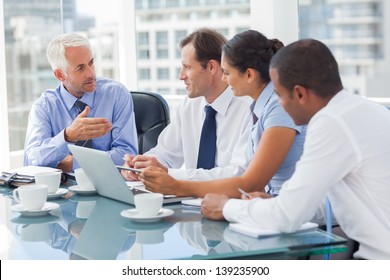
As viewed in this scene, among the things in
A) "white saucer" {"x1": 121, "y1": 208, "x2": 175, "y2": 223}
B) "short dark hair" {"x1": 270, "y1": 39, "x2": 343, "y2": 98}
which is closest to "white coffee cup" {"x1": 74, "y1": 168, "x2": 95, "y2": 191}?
"white saucer" {"x1": 121, "y1": 208, "x2": 175, "y2": 223}

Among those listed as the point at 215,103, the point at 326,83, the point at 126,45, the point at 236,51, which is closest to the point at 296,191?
the point at 326,83

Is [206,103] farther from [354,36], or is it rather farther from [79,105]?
[354,36]

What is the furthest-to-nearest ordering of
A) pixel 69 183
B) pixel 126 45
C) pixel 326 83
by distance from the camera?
pixel 126 45
pixel 69 183
pixel 326 83

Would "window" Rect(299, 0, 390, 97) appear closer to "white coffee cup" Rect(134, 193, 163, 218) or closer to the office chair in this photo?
the office chair

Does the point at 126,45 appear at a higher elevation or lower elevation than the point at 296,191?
higher

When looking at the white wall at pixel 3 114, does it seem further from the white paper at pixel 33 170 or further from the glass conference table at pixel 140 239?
the glass conference table at pixel 140 239

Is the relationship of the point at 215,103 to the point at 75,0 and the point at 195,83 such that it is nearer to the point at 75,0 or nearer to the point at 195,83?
the point at 195,83

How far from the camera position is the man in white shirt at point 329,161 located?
1.72m

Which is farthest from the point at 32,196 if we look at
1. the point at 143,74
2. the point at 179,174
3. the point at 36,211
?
the point at 143,74

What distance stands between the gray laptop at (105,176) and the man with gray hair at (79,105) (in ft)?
2.49

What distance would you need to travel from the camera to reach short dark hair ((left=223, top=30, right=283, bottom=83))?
2.39 m

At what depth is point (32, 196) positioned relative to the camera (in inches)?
81.4
